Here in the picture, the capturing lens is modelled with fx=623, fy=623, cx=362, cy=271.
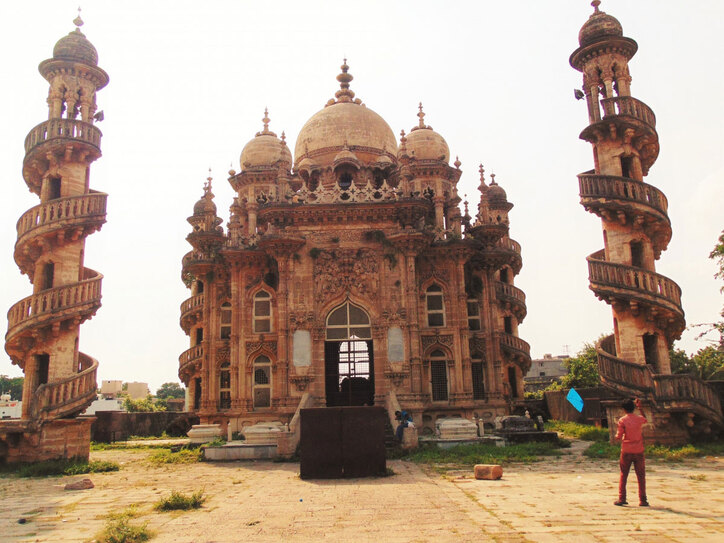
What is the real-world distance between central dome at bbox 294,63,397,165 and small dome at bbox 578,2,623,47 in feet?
37.5

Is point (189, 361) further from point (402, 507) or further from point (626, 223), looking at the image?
point (402, 507)

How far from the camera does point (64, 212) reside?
69.5ft

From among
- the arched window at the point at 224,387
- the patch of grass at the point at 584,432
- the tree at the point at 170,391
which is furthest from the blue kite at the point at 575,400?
the tree at the point at 170,391

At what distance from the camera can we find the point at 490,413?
87.2 ft

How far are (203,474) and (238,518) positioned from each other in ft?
25.4

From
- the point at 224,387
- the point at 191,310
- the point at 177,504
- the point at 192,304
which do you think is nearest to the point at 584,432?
the point at 224,387

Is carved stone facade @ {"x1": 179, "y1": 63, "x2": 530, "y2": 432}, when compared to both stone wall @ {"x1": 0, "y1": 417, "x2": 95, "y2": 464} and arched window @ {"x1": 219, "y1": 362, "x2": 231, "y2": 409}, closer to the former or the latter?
arched window @ {"x1": 219, "y1": 362, "x2": 231, "y2": 409}

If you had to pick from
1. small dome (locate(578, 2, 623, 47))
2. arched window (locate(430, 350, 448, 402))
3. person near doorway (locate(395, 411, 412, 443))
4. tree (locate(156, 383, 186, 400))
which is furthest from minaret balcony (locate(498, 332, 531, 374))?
tree (locate(156, 383, 186, 400))

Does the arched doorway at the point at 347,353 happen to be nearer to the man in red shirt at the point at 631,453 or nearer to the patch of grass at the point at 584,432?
the patch of grass at the point at 584,432

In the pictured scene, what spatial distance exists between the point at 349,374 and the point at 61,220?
12426mm

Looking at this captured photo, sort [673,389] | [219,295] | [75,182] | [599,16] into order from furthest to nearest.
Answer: [219,295], [599,16], [75,182], [673,389]

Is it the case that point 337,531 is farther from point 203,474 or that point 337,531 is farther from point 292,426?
point 292,426

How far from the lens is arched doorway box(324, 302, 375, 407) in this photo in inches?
1012

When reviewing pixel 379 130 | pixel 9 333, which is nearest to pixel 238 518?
pixel 9 333
